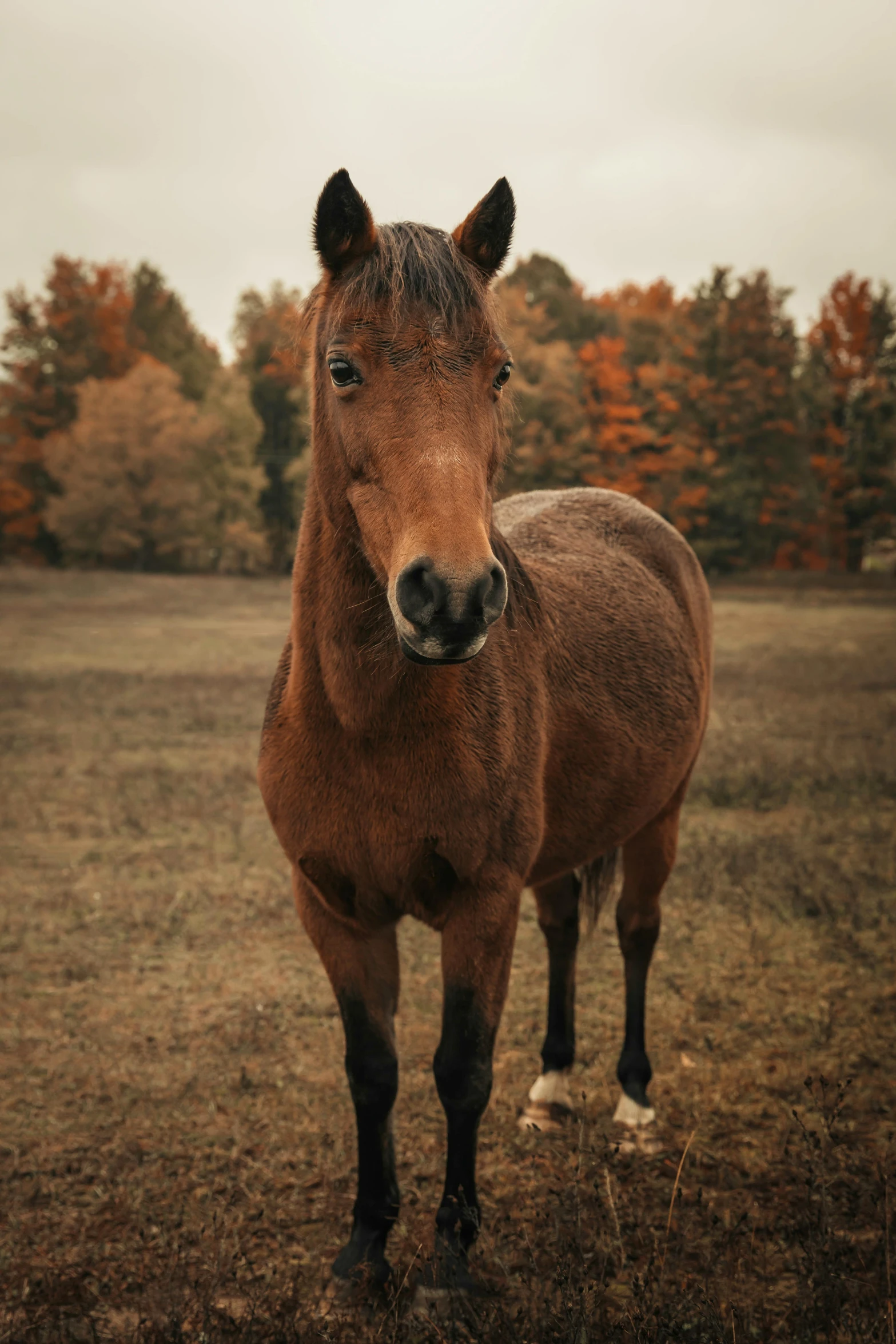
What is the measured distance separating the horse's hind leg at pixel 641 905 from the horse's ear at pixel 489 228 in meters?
2.54

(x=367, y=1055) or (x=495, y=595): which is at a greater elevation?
(x=495, y=595)

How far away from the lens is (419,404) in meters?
2.13

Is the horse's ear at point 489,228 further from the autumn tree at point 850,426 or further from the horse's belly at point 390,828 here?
the autumn tree at point 850,426

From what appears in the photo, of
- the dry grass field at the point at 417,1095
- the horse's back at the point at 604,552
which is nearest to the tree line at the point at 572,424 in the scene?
the dry grass field at the point at 417,1095

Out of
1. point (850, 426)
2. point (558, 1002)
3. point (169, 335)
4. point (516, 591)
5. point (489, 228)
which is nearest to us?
point (489, 228)

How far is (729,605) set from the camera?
27.4 m

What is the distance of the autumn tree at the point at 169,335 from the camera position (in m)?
40.8

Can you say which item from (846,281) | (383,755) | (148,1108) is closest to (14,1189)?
(148,1108)

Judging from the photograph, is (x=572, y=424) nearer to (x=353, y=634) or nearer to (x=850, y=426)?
(x=850, y=426)

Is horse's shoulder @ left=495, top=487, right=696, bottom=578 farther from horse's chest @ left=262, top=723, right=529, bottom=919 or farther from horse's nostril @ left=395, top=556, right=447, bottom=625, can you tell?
horse's nostril @ left=395, top=556, right=447, bottom=625

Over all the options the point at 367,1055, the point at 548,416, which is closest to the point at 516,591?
the point at 367,1055

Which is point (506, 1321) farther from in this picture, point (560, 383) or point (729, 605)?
point (560, 383)

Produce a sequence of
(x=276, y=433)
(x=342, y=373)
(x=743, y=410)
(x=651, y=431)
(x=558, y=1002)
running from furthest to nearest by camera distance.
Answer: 1. (x=276, y=433)
2. (x=743, y=410)
3. (x=651, y=431)
4. (x=558, y=1002)
5. (x=342, y=373)

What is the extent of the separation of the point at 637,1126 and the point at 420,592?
2.82 m
